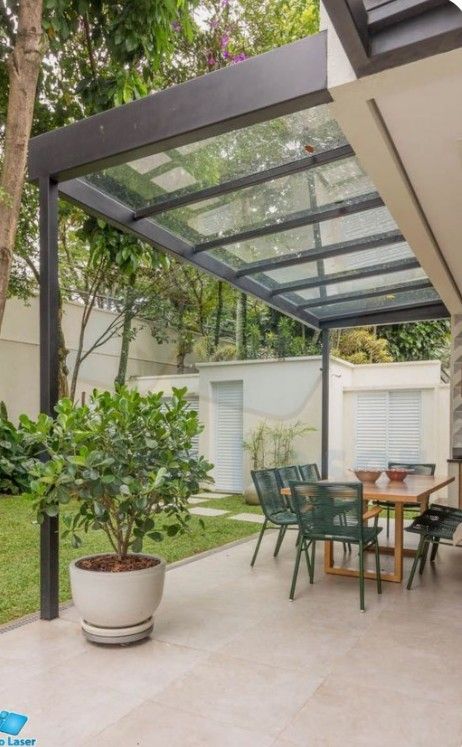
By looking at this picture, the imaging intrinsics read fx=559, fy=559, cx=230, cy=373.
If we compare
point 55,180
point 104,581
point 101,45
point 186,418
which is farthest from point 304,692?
point 101,45

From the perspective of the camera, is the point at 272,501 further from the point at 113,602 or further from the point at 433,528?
the point at 113,602

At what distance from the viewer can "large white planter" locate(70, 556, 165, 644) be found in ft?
10.4

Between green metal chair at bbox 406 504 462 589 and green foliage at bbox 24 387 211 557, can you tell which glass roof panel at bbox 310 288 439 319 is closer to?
green metal chair at bbox 406 504 462 589

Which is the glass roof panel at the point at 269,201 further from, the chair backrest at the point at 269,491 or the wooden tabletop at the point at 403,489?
the wooden tabletop at the point at 403,489

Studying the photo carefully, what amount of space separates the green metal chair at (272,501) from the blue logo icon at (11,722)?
2.74 m

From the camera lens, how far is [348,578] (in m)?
4.65

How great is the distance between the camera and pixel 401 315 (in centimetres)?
812

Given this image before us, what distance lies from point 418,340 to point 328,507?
9.94 m

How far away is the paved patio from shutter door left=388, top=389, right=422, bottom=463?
527cm

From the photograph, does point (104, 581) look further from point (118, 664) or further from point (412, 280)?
point (412, 280)

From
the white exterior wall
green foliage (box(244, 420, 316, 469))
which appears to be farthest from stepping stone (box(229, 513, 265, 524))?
green foliage (box(244, 420, 316, 469))

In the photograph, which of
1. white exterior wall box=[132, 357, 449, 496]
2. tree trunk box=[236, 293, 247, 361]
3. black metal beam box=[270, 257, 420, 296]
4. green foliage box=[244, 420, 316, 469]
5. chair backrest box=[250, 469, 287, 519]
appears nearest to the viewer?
chair backrest box=[250, 469, 287, 519]

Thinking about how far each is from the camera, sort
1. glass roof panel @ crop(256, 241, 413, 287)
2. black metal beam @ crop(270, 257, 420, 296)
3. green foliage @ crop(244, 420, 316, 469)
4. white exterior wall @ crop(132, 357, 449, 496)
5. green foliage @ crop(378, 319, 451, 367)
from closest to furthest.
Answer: glass roof panel @ crop(256, 241, 413, 287) < black metal beam @ crop(270, 257, 420, 296) < white exterior wall @ crop(132, 357, 449, 496) < green foliage @ crop(244, 420, 316, 469) < green foliage @ crop(378, 319, 451, 367)

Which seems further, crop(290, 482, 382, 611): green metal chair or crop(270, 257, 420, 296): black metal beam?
crop(270, 257, 420, 296): black metal beam
